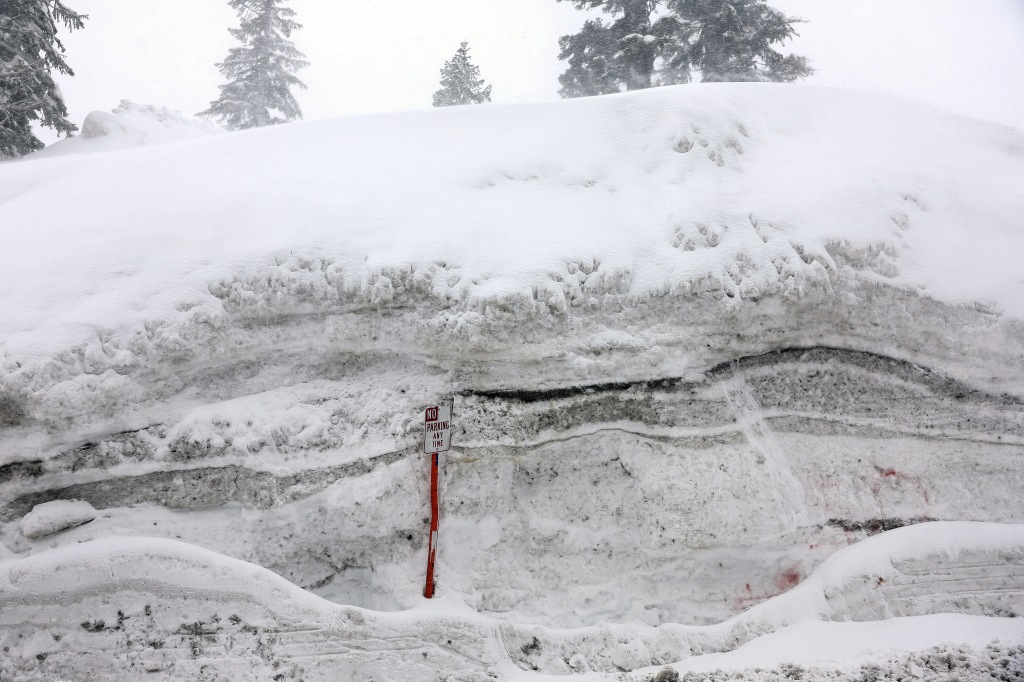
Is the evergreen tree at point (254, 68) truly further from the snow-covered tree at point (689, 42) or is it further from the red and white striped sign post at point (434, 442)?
the red and white striped sign post at point (434, 442)

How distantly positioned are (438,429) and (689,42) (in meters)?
17.8

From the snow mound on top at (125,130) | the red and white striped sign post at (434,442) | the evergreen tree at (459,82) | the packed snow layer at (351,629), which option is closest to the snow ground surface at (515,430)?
the packed snow layer at (351,629)

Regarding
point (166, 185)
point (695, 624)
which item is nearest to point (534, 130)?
point (166, 185)

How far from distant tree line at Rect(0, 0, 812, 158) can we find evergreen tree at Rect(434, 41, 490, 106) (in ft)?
0.13

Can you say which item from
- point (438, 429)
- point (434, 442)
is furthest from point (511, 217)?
point (434, 442)

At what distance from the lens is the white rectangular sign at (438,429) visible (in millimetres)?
5016

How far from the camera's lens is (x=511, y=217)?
20.4 feet

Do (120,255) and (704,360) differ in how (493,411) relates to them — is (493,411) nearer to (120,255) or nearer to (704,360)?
(704,360)

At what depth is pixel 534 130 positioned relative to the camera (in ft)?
25.0

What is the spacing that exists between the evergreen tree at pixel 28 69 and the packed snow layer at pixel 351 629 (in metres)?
14.2

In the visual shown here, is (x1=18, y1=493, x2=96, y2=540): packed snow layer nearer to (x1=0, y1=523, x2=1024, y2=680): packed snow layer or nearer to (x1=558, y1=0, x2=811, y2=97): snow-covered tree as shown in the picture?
(x1=0, y1=523, x2=1024, y2=680): packed snow layer

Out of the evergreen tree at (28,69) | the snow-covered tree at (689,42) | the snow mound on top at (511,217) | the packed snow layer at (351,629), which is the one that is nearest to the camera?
the packed snow layer at (351,629)

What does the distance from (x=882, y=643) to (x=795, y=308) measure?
3.08 metres

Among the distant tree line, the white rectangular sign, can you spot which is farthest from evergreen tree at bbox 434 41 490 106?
the white rectangular sign
